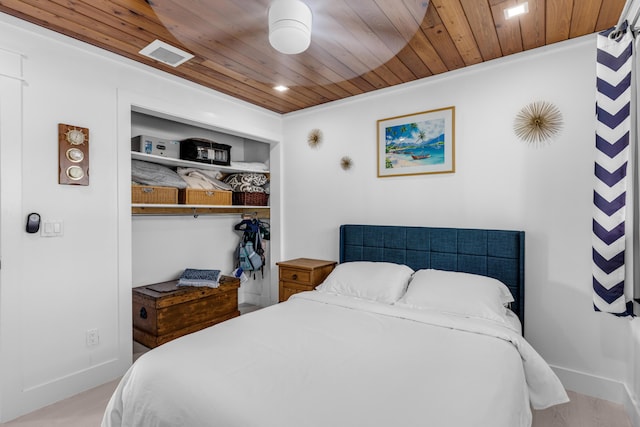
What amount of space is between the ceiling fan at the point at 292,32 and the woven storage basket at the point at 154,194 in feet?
3.66

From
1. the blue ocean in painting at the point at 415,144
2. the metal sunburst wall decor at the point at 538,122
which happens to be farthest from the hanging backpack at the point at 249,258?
the metal sunburst wall decor at the point at 538,122

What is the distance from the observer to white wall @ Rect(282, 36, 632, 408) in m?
2.29

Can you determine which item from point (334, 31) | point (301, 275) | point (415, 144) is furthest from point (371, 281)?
point (334, 31)

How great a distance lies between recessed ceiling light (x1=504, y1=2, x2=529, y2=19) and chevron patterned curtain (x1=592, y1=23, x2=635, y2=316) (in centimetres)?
46

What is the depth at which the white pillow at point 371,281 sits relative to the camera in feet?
8.21

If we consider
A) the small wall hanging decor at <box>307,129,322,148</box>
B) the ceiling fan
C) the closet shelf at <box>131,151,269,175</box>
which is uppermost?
the ceiling fan

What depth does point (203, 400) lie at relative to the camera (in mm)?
1272

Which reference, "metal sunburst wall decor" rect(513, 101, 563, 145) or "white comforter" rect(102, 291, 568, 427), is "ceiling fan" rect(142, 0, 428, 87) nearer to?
"metal sunburst wall decor" rect(513, 101, 563, 145)

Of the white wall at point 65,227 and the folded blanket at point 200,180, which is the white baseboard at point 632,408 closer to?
the white wall at point 65,227

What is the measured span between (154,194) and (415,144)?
227cm

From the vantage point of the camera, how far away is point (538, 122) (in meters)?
2.45

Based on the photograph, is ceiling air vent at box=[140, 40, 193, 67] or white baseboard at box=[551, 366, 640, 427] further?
ceiling air vent at box=[140, 40, 193, 67]

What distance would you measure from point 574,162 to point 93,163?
3278 millimetres

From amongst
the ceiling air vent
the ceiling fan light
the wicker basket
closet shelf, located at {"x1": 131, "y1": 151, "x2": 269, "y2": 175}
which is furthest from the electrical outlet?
the ceiling fan light
